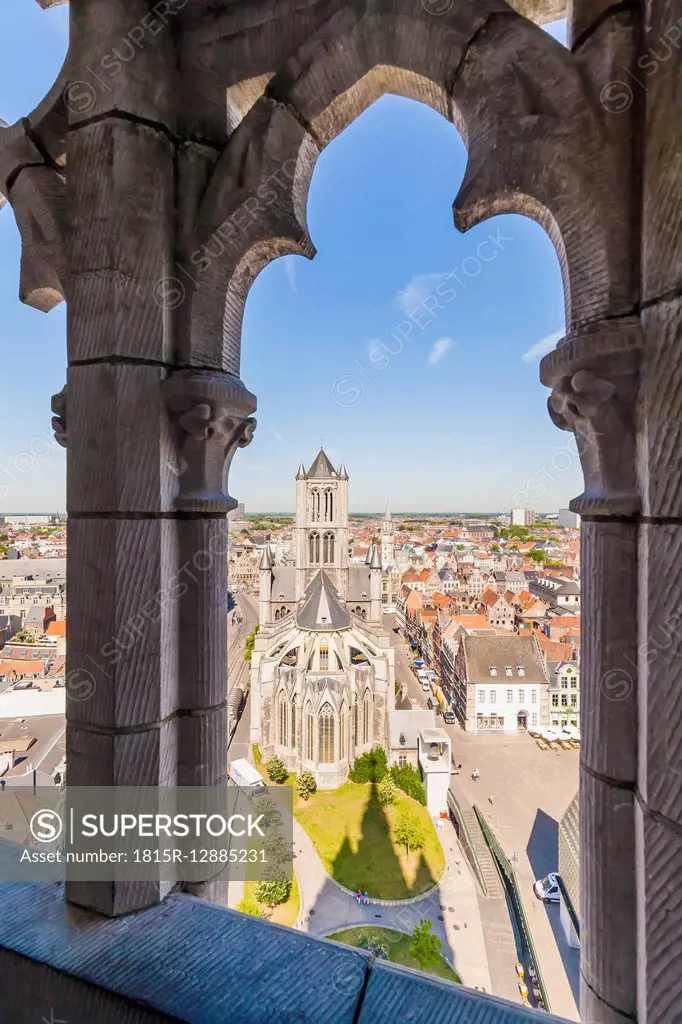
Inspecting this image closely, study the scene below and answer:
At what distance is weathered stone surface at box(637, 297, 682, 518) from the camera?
0.95 metres

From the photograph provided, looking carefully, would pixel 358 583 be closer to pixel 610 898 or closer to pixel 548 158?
pixel 610 898

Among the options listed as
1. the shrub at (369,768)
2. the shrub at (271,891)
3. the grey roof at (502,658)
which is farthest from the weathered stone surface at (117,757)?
the shrub at (369,768)

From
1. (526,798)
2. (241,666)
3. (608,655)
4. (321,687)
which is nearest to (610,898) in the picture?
(608,655)

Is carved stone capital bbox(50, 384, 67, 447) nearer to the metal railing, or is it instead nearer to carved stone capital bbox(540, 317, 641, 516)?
carved stone capital bbox(540, 317, 641, 516)

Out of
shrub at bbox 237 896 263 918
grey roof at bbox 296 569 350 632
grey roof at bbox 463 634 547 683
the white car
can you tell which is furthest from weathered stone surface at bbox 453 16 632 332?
grey roof at bbox 296 569 350 632

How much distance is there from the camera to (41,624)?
698 centimetres

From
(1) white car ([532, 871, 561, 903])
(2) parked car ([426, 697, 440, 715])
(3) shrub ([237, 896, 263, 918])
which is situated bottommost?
(2) parked car ([426, 697, 440, 715])

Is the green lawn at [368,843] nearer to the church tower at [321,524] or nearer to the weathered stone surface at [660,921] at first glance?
the weathered stone surface at [660,921]

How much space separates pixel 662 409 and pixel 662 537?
273 mm

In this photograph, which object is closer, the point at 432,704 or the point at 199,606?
the point at 199,606

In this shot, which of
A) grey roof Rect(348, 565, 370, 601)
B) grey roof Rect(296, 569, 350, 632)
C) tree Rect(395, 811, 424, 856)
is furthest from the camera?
grey roof Rect(348, 565, 370, 601)

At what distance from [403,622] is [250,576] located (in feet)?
45.7

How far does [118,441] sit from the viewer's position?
133cm

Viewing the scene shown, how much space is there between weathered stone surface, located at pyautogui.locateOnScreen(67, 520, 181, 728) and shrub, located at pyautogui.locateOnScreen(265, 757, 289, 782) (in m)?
19.7
